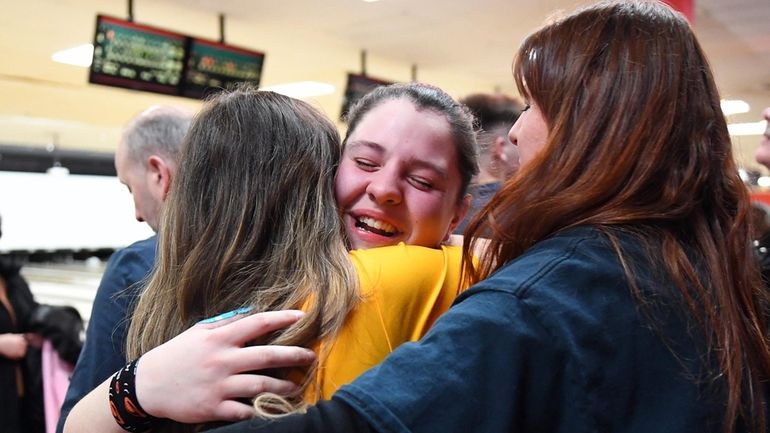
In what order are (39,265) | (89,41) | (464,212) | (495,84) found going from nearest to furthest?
(464,212)
(89,41)
(495,84)
(39,265)

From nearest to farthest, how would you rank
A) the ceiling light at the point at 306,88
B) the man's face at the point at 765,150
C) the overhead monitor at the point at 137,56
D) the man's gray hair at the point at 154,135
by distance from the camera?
the man's face at the point at 765,150, the man's gray hair at the point at 154,135, the overhead monitor at the point at 137,56, the ceiling light at the point at 306,88

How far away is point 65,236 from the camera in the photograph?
14.9m

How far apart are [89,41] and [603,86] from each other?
5.80 m

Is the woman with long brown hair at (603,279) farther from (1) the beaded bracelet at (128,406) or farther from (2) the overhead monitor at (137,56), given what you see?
(2) the overhead monitor at (137,56)

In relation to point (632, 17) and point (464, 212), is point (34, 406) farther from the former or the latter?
point (632, 17)

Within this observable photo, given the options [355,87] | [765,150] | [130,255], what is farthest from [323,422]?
[355,87]

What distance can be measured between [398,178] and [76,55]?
5.87 meters

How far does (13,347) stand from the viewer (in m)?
2.55

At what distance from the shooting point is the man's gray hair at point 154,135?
1990mm

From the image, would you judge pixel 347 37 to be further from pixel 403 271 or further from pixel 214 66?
pixel 403 271

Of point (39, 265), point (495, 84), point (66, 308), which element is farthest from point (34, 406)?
point (39, 265)

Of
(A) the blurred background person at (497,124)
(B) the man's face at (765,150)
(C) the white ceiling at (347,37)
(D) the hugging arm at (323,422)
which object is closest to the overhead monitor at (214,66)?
(C) the white ceiling at (347,37)

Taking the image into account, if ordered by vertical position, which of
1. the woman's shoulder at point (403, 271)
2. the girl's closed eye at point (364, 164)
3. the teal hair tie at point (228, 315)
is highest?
the girl's closed eye at point (364, 164)

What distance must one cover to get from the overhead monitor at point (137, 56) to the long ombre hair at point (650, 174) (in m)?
4.35
